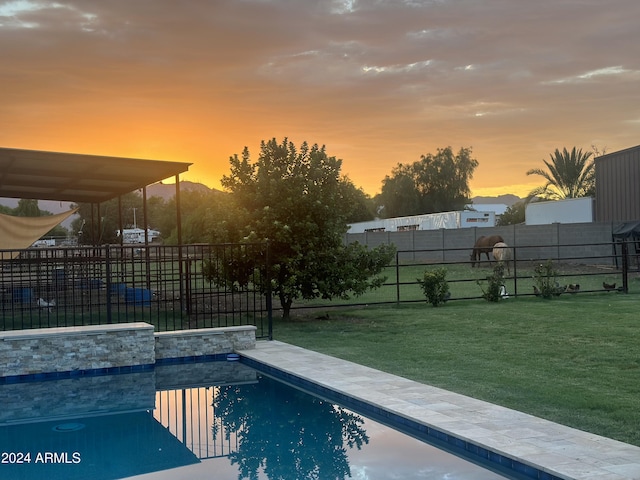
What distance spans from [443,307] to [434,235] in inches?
753

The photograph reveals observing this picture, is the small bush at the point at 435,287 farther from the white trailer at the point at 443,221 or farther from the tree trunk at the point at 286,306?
the white trailer at the point at 443,221

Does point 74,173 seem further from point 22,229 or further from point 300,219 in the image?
point 22,229

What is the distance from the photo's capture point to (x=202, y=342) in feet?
35.8

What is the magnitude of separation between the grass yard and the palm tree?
91.4ft

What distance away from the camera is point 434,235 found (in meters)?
34.6

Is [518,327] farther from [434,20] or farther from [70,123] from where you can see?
[70,123]

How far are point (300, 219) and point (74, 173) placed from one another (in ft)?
16.9

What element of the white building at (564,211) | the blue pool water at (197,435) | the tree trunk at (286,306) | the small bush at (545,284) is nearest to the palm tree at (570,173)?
the white building at (564,211)

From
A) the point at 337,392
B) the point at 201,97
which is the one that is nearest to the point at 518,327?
the point at 337,392

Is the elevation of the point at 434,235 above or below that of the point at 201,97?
below

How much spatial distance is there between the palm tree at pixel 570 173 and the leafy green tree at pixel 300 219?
32096mm

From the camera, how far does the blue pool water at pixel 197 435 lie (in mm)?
5785

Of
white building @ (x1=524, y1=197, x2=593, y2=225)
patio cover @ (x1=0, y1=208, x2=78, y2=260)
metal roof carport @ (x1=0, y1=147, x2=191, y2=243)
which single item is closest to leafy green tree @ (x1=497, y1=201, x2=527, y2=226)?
white building @ (x1=524, y1=197, x2=593, y2=225)

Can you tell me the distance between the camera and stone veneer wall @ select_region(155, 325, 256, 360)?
10.7m
